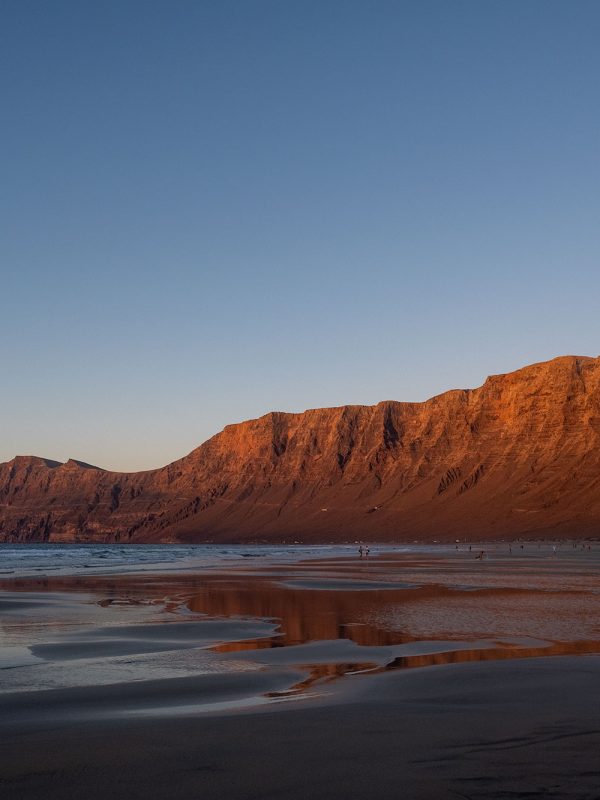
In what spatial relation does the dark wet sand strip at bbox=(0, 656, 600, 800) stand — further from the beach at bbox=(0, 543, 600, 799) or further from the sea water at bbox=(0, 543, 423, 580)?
the sea water at bbox=(0, 543, 423, 580)

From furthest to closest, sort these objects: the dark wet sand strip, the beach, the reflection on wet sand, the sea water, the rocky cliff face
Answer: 1. the rocky cliff face
2. the sea water
3. the reflection on wet sand
4. the beach
5. the dark wet sand strip

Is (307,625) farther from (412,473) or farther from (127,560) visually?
(412,473)

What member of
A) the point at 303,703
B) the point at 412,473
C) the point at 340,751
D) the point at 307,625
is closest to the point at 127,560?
the point at 307,625

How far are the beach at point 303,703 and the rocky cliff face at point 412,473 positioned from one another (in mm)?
90775

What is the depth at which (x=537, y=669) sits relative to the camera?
35.4ft

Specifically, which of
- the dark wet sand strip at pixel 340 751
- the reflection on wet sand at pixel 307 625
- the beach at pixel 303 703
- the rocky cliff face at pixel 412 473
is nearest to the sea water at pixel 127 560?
the reflection on wet sand at pixel 307 625

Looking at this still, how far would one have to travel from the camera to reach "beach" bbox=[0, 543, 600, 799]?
611cm

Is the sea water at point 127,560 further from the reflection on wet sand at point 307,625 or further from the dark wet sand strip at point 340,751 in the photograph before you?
the dark wet sand strip at point 340,751

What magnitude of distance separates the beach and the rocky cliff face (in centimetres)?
9077

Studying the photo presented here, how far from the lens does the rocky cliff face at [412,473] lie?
120688mm

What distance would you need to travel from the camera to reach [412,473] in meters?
153

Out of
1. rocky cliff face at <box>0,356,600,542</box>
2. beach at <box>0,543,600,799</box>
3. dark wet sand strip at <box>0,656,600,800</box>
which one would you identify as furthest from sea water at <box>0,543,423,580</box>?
dark wet sand strip at <box>0,656,600,800</box>

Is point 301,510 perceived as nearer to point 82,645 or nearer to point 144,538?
point 144,538

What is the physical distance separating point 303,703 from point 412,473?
145m
